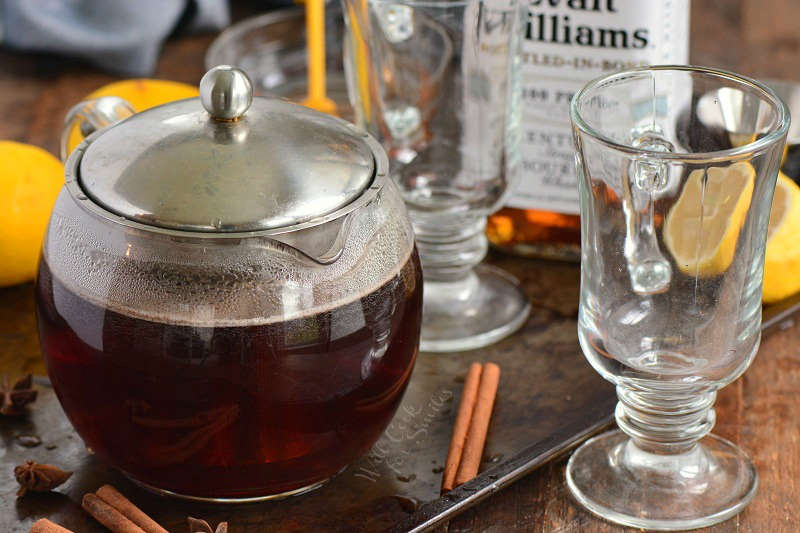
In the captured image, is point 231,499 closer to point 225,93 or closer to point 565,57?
point 225,93

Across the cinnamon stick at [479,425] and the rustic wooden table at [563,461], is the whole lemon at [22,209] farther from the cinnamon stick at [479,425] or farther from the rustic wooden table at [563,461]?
the cinnamon stick at [479,425]

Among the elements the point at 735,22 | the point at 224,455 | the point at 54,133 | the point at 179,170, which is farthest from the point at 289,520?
the point at 735,22

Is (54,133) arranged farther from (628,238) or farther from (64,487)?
(628,238)

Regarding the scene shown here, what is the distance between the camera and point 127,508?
27.8 inches

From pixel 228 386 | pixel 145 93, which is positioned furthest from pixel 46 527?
pixel 145 93

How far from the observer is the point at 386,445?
779 mm

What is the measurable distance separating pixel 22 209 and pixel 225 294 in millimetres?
380

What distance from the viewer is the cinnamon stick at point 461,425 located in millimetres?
742

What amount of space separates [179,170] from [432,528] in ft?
0.83

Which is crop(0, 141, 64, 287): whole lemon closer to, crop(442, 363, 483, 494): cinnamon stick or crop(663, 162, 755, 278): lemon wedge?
crop(442, 363, 483, 494): cinnamon stick

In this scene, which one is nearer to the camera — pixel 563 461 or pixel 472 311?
pixel 563 461

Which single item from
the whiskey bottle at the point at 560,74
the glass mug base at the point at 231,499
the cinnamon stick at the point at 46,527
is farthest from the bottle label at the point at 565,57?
the cinnamon stick at the point at 46,527

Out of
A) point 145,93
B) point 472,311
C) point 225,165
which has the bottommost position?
point 472,311

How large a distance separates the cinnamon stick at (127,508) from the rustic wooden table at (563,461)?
0.17 meters
